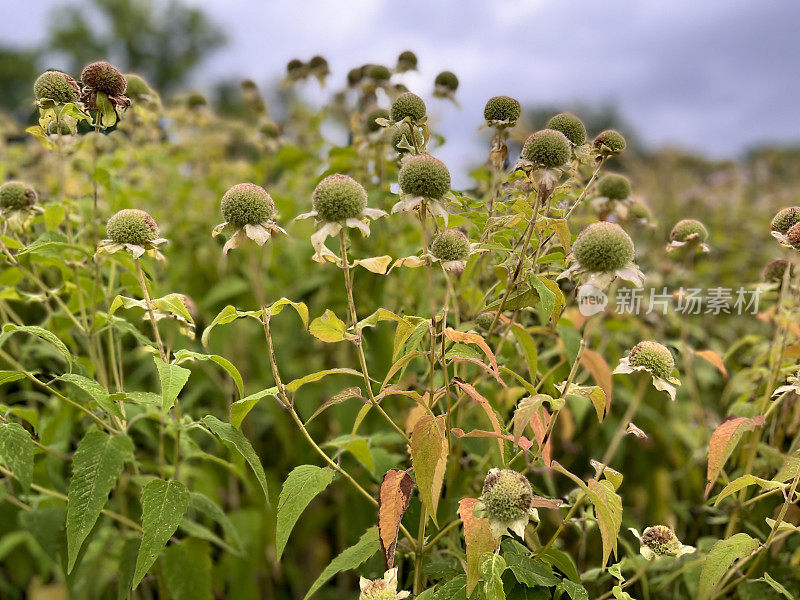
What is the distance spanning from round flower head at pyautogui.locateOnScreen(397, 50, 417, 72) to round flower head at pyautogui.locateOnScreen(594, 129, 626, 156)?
582 mm

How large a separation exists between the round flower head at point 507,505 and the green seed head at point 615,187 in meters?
0.77

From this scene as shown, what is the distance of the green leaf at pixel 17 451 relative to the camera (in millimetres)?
952

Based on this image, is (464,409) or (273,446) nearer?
(464,409)

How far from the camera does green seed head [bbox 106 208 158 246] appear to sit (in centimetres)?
98

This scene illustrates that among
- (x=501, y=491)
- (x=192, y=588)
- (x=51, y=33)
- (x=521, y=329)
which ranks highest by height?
(x=51, y=33)

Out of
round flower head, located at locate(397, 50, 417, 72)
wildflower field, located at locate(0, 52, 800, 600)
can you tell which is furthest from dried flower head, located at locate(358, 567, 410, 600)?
round flower head, located at locate(397, 50, 417, 72)

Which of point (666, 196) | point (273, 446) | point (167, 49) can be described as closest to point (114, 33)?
point (167, 49)

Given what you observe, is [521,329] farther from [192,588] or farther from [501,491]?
[192,588]

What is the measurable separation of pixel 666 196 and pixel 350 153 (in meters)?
4.37

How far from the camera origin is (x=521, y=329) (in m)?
1.09

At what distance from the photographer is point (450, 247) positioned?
94cm

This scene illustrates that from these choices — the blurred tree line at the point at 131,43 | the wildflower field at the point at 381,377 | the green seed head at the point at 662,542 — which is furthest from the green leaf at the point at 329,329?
the blurred tree line at the point at 131,43

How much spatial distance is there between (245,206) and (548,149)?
44 centimetres

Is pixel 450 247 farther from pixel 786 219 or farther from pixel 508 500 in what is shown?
pixel 786 219
